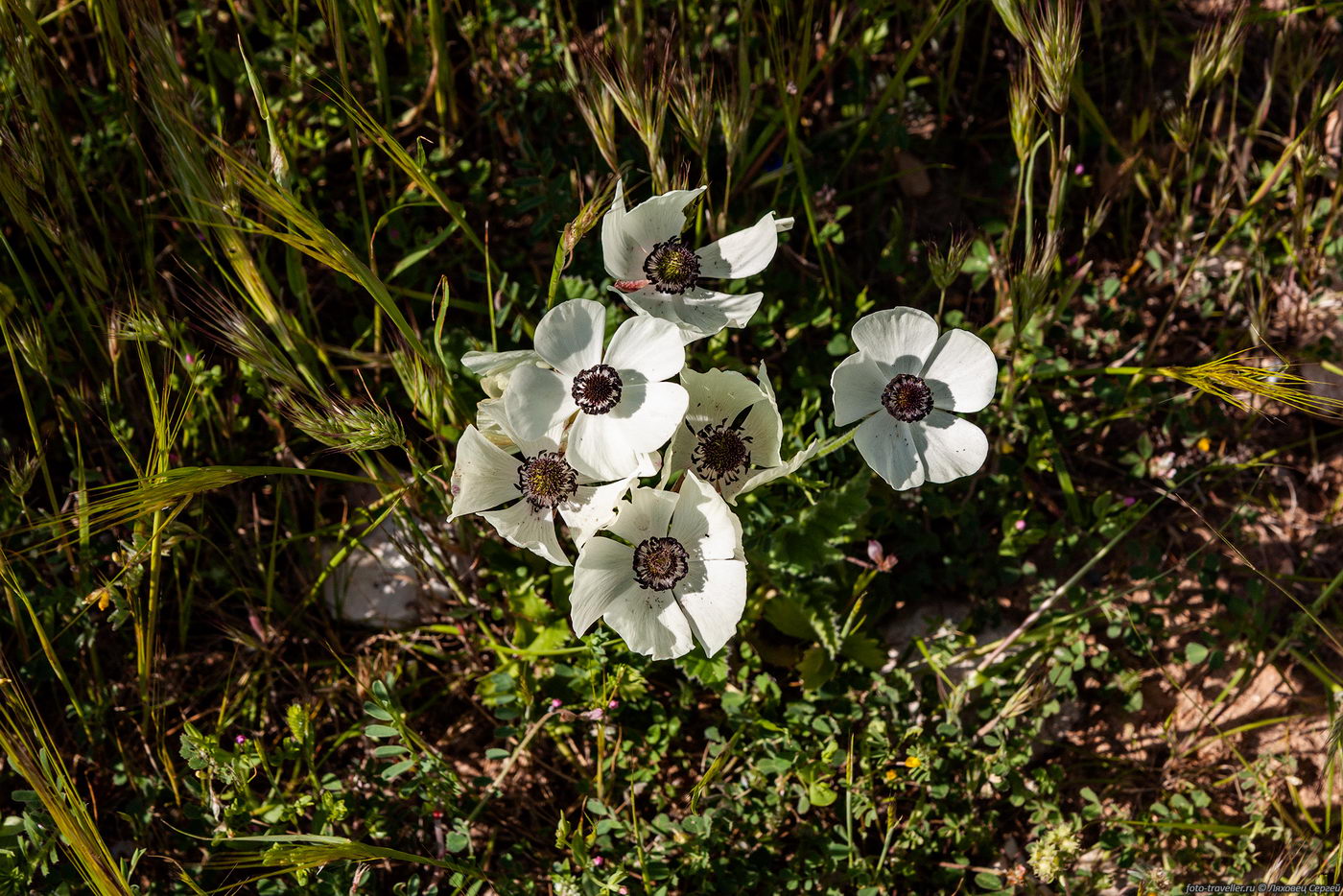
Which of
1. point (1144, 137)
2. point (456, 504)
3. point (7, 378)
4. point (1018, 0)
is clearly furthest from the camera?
point (1144, 137)

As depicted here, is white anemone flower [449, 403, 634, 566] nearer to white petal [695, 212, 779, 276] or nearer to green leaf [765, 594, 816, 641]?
white petal [695, 212, 779, 276]

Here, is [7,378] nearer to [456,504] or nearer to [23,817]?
[23,817]

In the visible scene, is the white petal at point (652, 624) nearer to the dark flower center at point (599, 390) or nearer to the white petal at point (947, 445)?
the dark flower center at point (599, 390)

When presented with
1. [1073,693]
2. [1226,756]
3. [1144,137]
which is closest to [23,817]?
[1073,693]

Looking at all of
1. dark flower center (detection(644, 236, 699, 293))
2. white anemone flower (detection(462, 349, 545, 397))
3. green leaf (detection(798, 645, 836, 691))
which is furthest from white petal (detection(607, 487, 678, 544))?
green leaf (detection(798, 645, 836, 691))

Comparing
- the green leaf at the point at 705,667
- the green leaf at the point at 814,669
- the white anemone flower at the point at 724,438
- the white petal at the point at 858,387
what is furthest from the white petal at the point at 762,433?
the green leaf at the point at 814,669

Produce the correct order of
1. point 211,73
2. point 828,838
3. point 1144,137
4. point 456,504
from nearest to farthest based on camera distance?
point 456,504 < point 828,838 < point 211,73 < point 1144,137

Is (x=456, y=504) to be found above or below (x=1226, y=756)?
above
